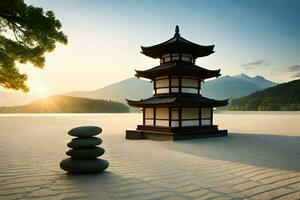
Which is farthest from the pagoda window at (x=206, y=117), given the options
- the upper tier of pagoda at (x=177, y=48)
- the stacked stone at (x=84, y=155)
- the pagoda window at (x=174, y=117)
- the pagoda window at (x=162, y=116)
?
the stacked stone at (x=84, y=155)

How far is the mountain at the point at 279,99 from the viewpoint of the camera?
11225cm

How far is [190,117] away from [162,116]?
2.47m

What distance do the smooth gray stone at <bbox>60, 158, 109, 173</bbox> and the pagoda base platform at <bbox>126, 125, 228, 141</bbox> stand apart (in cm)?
1158

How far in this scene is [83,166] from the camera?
30.8 ft

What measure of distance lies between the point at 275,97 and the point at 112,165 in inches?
4969

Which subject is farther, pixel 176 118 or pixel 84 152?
pixel 176 118

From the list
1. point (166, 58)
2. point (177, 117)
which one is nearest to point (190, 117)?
point (177, 117)

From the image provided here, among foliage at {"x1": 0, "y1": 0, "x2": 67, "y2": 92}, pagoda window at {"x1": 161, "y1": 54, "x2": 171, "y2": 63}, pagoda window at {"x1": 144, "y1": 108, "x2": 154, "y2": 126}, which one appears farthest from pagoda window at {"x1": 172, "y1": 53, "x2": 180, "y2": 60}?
foliage at {"x1": 0, "y1": 0, "x2": 67, "y2": 92}

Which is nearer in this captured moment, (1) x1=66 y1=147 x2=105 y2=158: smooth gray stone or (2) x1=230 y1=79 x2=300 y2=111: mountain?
(1) x1=66 y1=147 x2=105 y2=158: smooth gray stone

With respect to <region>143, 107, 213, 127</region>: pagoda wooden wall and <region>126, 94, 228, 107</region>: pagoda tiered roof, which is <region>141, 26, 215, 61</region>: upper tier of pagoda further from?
<region>143, 107, 213, 127</region>: pagoda wooden wall

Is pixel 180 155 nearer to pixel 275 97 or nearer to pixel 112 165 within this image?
pixel 112 165

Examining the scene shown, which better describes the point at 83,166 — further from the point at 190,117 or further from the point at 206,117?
the point at 206,117

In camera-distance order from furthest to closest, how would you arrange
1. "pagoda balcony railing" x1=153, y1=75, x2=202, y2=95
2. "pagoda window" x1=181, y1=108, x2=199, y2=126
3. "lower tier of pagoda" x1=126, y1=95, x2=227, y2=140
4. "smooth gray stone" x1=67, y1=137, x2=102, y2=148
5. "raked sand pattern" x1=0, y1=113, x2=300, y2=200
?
1. "pagoda balcony railing" x1=153, y1=75, x2=202, y2=95
2. "pagoda window" x1=181, y1=108, x2=199, y2=126
3. "lower tier of pagoda" x1=126, y1=95, x2=227, y2=140
4. "smooth gray stone" x1=67, y1=137, x2=102, y2=148
5. "raked sand pattern" x1=0, y1=113, x2=300, y2=200

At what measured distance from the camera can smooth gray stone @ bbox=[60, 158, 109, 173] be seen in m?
9.38
